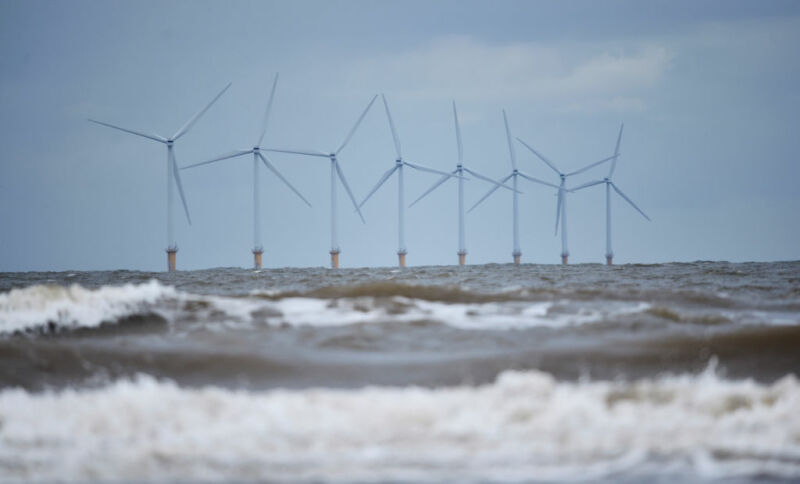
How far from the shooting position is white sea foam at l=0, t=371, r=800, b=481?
4500 millimetres

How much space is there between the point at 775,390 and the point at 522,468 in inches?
105

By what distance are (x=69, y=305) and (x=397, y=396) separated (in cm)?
581

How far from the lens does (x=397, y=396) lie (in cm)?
584

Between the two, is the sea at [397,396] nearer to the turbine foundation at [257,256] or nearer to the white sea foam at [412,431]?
the white sea foam at [412,431]

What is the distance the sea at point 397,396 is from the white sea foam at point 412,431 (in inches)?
0.7

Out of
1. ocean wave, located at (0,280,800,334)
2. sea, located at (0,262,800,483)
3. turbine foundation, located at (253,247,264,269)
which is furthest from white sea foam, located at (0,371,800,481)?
turbine foundation, located at (253,247,264,269)

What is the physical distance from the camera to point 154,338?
8.62m

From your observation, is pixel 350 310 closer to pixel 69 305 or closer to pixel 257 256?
pixel 69 305

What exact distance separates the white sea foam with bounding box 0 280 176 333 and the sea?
0.05m

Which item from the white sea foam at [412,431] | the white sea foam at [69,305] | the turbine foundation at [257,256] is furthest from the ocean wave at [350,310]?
the turbine foundation at [257,256]

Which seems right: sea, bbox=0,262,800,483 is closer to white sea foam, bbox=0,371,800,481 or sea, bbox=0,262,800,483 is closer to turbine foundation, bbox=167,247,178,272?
white sea foam, bbox=0,371,800,481

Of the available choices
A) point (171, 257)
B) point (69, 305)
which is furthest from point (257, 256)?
point (69, 305)

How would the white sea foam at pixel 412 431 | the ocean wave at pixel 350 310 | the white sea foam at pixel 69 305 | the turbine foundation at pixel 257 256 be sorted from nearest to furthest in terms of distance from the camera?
the white sea foam at pixel 412 431 → the ocean wave at pixel 350 310 → the white sea foam at pixel 69 305 → the turbine foundation at pixel 257 256

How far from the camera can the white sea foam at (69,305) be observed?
973 centimetres
